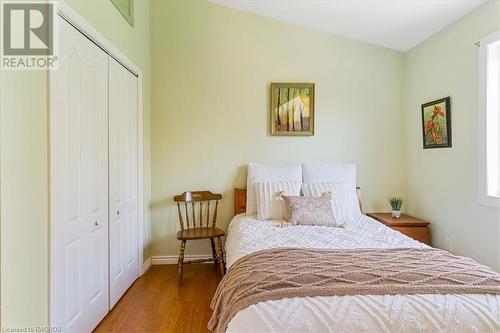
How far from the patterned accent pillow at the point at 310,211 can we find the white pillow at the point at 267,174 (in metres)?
0.45

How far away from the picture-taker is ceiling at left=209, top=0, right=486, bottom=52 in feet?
8.20

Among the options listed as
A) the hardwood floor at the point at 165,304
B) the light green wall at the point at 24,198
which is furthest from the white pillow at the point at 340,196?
the light green wall at the point at 24,198

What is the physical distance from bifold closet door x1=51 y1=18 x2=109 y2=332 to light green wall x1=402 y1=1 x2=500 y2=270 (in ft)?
10.2

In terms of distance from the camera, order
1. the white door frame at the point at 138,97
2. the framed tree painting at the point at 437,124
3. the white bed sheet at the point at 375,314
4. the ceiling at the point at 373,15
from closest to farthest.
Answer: the white bed sheet at the point at 375,314, the white door frame at the point at 138,97, the ceiling at the point at 373,15, the framed tree painting at the point at 437,124

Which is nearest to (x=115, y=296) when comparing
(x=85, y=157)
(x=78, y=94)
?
(x=85, y=157)

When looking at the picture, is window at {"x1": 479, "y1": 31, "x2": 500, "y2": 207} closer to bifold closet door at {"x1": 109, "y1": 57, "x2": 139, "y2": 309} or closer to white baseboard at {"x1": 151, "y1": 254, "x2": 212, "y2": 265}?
white baseboard at {"x1": 151, "y1": 254, "x2": 212, "y2": 265}

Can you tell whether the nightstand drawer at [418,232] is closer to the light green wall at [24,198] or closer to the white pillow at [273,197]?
the white pillow at [273,197]

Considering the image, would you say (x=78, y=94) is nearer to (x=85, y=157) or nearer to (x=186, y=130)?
(x=85, y=157)

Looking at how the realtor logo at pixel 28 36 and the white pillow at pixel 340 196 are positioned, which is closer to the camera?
the realtor logo at pixel 28 36

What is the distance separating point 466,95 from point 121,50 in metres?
3.10

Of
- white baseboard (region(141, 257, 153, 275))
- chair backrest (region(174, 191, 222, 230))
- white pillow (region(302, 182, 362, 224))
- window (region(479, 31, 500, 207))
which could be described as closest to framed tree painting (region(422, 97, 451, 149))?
window (region(479, 31, 500, 207))

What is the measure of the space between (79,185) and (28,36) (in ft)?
2.91

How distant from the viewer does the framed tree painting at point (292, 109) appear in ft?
10.7

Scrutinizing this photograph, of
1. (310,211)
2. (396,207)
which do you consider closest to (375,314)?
(310,211)
